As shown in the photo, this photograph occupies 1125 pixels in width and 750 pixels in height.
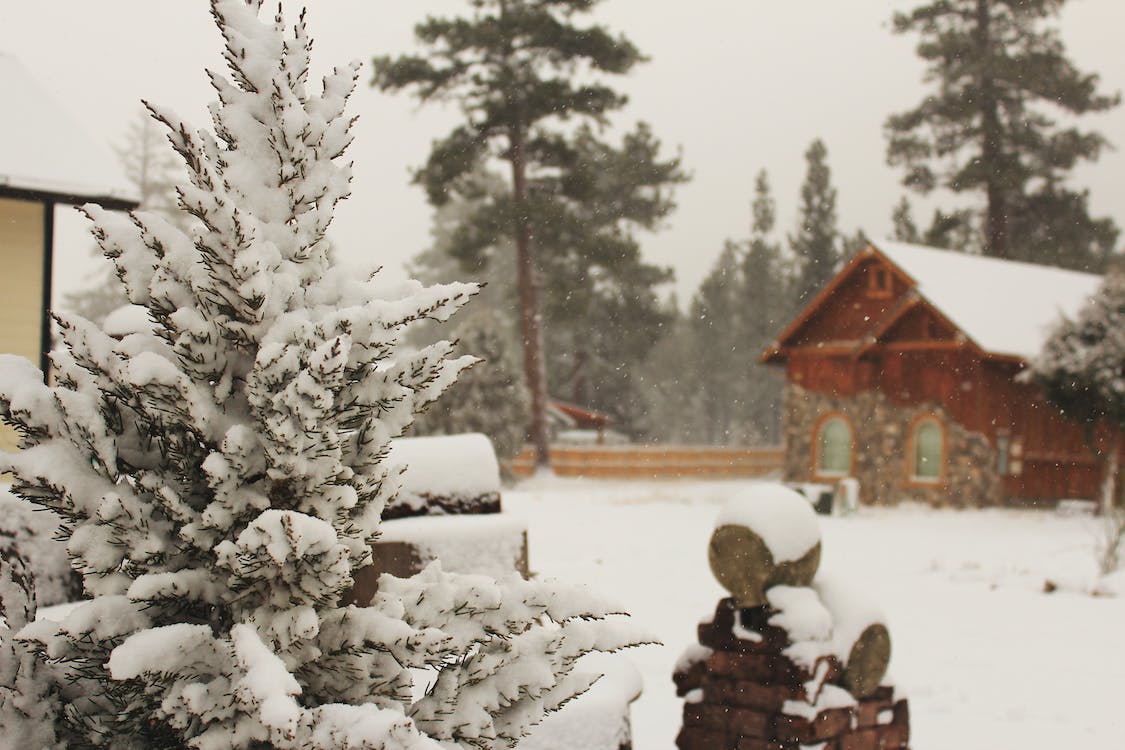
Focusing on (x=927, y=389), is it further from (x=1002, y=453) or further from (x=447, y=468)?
(x=447, y=468)

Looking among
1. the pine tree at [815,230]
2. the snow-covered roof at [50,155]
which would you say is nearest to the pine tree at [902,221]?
the pine tree at [815,230]

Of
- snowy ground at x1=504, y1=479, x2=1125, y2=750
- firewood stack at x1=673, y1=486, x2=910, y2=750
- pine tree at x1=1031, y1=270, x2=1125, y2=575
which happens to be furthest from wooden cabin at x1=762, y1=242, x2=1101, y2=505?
firewood stack at x1=673, y1=486, x2=910, y2=750

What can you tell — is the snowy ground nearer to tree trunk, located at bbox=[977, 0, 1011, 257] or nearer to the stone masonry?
the stone masonry

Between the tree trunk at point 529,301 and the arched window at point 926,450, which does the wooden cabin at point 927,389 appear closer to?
the arched window at point 926,450

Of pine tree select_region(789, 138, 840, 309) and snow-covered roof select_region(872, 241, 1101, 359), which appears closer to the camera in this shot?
snow-covered roof select_region(872, 241, 1101, 359)

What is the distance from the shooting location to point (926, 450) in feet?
70.5

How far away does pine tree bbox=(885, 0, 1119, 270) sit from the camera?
29.1m

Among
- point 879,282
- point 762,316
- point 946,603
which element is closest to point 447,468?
point 946,603

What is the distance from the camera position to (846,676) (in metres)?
4.52

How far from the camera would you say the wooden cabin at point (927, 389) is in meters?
Result: 20.7

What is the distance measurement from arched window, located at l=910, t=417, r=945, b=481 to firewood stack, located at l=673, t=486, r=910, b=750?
1770 centimetres

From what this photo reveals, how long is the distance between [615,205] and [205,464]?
34.8 m

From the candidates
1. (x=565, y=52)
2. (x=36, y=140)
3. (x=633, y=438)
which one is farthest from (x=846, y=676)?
(x=633, y=438)

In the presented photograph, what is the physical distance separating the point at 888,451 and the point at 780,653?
18611 mm
